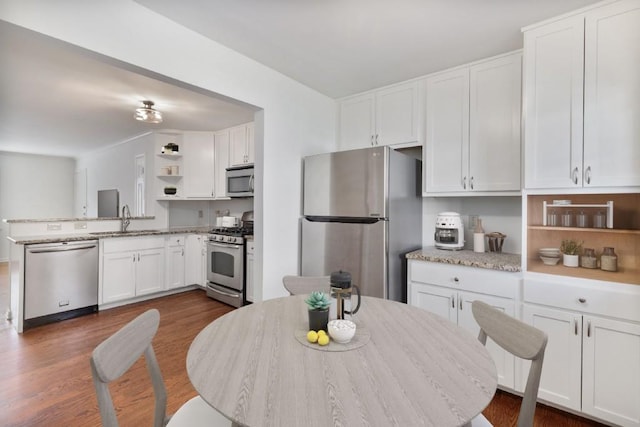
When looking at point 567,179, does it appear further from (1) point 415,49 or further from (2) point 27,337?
(2) point 27,337

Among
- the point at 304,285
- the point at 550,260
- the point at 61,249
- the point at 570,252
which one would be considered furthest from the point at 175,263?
the point at 570,252

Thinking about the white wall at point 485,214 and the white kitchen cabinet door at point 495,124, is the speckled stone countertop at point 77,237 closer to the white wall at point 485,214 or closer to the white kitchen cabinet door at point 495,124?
the white wall at point 485,214

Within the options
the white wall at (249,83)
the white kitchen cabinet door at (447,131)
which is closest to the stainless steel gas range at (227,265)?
the white wall at (249,83)

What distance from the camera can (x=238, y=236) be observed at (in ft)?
12.2

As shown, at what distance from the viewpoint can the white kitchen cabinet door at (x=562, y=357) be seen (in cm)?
171

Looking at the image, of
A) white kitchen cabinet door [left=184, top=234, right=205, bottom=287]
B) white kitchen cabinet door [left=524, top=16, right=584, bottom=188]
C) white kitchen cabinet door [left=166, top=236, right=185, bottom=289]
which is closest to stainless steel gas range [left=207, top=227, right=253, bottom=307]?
white kitchen cabinet door [left=184, top=234, right=205, bottom=287]

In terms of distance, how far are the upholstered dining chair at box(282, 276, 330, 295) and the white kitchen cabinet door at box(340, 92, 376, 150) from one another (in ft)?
5.30

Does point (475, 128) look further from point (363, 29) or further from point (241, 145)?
point (241, 145)

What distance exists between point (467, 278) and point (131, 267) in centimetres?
391

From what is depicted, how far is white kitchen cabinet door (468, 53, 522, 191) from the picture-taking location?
2188 mm

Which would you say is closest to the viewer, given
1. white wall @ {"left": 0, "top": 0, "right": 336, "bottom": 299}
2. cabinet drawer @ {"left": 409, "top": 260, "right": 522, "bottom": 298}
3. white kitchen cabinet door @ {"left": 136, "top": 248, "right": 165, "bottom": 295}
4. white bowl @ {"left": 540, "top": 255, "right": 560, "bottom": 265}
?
white wall @ {"left": 0, "top": 0, "right": 336, "bottom": 299}

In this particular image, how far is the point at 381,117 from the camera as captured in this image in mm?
2869


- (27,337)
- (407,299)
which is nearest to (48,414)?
(27,337)

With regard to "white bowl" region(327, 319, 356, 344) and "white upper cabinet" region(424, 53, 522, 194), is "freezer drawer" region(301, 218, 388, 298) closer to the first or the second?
"white upper cabinet" region(424, 53, 522, 194)
